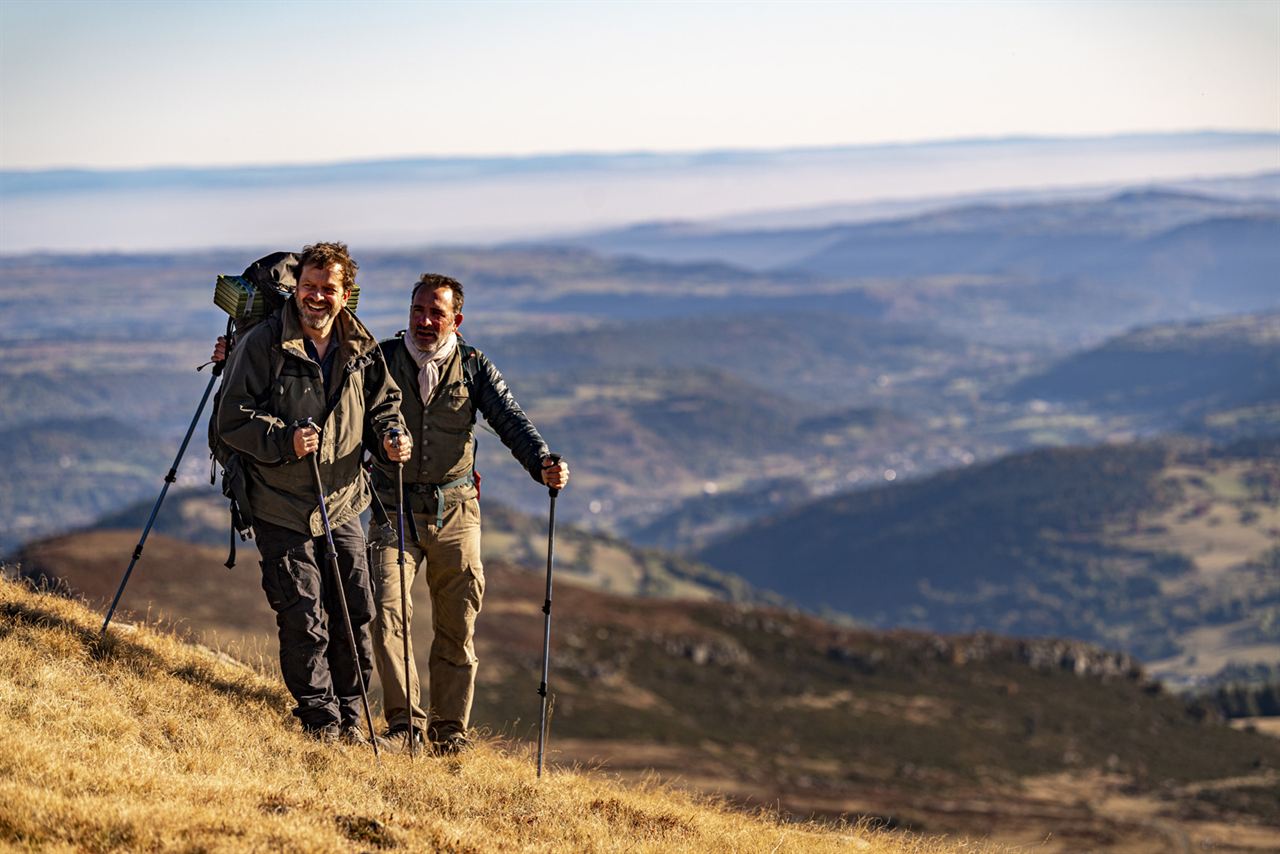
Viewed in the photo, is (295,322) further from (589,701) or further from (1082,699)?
(1082,699)

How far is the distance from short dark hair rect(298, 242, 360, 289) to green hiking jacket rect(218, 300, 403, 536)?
0.32m

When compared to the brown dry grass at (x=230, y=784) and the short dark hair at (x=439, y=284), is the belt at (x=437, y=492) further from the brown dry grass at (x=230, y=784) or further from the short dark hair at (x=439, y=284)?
the brown dry grass at (x=230, y=784)

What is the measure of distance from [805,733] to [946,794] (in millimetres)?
18476

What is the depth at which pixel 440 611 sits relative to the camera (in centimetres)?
1196

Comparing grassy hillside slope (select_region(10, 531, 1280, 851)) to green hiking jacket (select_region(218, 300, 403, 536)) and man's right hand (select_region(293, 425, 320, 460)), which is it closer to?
green hiking jacket (select_region(218, 300, 403, 536))

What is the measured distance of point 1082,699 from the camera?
130m

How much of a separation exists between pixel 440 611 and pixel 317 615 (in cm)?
133

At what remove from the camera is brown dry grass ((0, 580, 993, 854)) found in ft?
26.5

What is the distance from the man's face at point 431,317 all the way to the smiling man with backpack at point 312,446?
0.49 metres

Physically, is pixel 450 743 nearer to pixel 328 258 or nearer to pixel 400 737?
pixel 400 737

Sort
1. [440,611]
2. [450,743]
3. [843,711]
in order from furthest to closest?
[843,711]
[440,611]
[450,743]

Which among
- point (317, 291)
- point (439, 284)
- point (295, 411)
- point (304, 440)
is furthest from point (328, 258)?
point (304, 440)

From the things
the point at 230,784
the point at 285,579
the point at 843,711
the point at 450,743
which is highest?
the point at 285,579

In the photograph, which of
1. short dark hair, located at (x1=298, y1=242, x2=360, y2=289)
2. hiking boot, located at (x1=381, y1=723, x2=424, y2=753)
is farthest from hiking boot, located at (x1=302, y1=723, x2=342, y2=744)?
short dark hair, located at (x1=298, y1=242, x2=360, y2=289)
